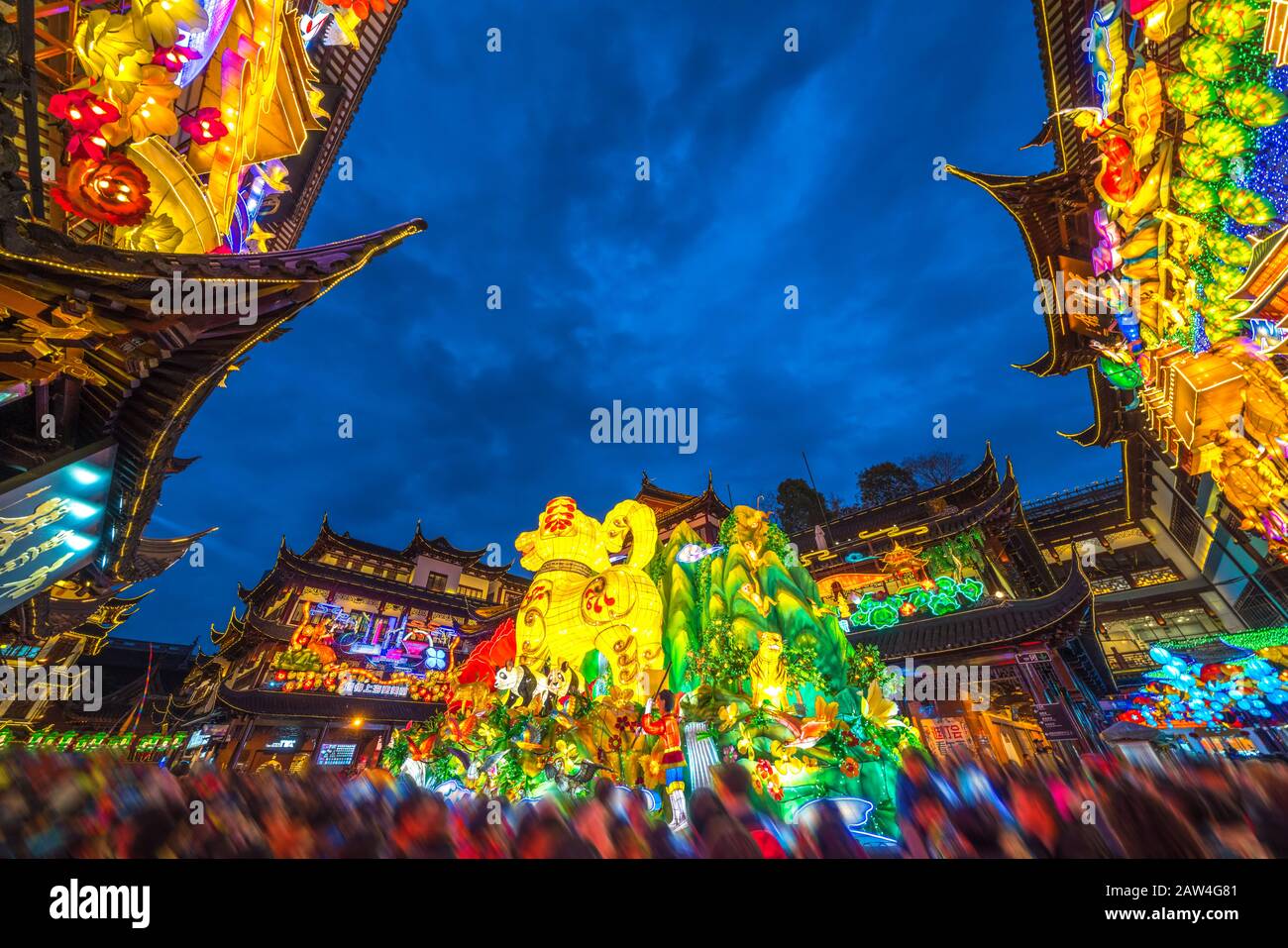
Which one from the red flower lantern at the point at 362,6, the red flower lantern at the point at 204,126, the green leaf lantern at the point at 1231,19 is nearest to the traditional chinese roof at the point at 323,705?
the red flower lantern at the point at 204,126

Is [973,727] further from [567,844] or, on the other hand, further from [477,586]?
[477,586]

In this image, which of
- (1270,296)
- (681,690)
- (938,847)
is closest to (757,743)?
(681,690)

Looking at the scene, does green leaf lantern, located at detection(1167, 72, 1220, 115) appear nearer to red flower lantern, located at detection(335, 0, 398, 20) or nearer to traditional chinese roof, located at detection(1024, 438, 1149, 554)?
red flower lantern, located at detection(335, 0, 398, 20)

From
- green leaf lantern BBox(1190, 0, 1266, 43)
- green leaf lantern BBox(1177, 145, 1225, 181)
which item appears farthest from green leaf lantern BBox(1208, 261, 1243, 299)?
green leaf lantern BBox(1190, 0, 1266, 43)

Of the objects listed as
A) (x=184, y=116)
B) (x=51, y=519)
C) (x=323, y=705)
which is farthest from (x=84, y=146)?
(x=323, y=705)

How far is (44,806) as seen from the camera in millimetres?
1407

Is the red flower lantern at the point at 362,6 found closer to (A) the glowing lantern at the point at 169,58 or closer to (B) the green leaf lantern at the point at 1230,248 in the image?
(A) the glowing lantern at the point at 169,58

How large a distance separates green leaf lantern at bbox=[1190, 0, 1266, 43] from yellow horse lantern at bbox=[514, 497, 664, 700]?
968 centimetres

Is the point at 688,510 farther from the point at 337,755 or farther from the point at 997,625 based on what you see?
the point at 337,755

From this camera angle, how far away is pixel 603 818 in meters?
1.78

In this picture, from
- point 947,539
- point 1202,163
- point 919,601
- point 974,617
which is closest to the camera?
point 1202,163

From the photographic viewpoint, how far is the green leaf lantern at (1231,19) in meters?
5.66

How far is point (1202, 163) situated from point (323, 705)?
29044 mm
